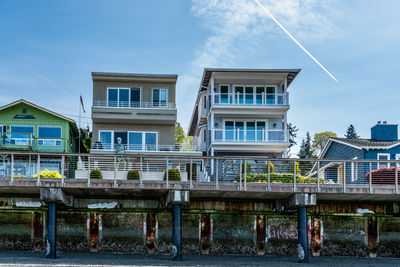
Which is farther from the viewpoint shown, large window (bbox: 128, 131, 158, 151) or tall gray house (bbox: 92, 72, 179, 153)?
large window (bbox: 128, 131, 158, 151)

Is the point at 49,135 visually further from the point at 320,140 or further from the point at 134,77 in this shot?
the point at 320,140

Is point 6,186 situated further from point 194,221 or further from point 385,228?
point 385,228

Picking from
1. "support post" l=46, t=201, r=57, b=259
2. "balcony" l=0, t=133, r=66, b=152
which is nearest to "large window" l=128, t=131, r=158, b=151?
"balcony" l=0, t=133, r=66, b=152

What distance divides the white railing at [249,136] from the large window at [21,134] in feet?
45.2

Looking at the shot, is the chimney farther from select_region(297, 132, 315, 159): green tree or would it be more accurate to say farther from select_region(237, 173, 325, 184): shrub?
select_region(297, 132, 315, 159): green tree

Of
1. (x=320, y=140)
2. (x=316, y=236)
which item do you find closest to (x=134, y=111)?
(x=316, y=236)

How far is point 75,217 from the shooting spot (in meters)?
27.6

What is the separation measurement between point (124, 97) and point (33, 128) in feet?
23.7

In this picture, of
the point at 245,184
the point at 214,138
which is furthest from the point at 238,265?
the point at 214,138

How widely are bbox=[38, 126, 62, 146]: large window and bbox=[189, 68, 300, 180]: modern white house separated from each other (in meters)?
11.5

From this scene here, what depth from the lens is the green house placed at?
130 feet

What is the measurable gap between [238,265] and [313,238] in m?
7.03

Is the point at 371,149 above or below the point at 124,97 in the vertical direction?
below

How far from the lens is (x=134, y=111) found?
1592 inches
